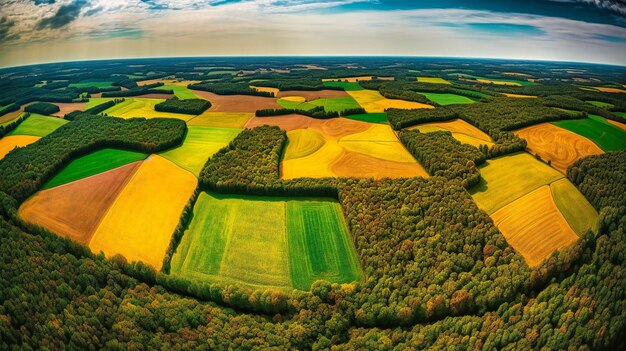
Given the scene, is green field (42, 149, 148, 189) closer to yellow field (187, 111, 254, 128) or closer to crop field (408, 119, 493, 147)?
yellow field (187, 111, 254, 128)

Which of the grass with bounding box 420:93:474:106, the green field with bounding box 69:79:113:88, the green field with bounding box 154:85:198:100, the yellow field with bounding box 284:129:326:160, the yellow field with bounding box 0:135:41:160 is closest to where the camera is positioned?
the yellow field with bounding box 284:129:326:160

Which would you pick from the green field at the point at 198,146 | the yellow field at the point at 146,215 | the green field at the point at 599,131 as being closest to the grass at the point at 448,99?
the green field at the point at 599,131

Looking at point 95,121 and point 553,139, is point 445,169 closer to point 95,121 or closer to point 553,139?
point 553,139

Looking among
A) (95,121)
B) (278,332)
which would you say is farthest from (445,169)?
(95,121)

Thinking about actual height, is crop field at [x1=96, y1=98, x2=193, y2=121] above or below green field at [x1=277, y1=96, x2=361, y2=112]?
below

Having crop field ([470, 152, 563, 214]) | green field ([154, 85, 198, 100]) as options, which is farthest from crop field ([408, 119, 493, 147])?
green field ([154, 85, 198, 100])

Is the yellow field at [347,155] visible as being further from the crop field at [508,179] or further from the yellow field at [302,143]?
the crop field at [508,179]

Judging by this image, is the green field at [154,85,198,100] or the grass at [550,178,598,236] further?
the green field at [154,85,198,100]
